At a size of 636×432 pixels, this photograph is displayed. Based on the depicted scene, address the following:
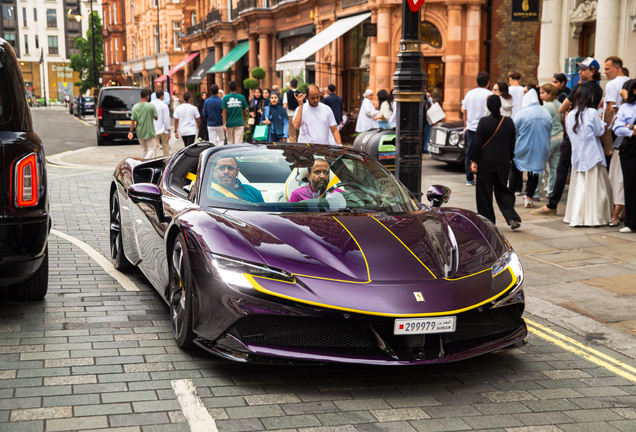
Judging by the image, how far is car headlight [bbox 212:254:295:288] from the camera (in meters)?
3.93

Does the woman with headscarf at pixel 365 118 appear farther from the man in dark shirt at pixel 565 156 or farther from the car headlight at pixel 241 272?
the car headlight at pixel 241 272

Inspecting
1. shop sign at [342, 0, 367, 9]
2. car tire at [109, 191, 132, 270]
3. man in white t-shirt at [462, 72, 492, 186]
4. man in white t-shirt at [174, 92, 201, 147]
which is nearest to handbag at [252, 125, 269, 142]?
man in white t-shirt at [174, 92, 201, 147]


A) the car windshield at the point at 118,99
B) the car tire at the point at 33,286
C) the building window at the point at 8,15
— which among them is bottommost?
the car tire at the point at 33,286

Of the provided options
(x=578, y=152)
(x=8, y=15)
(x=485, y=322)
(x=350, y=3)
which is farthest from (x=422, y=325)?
(x=8, y=15)

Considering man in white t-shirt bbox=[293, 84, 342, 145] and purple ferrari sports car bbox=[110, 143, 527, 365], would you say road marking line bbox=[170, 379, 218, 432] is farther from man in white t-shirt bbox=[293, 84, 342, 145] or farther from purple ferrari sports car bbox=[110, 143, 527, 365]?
man in white t-shirt bbox=[293, 84, 342, 145]

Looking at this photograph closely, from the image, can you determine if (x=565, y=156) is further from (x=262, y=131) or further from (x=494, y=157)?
(x=262, y=131)

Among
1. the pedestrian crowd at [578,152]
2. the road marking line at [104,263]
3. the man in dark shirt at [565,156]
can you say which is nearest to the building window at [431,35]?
the pedestrian crowd at [578,152]

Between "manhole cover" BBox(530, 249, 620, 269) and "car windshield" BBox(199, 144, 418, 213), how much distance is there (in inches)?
118

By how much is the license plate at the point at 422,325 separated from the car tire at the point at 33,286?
3123mm

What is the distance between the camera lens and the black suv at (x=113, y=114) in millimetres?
25625

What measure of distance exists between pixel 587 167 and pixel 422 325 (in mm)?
6599

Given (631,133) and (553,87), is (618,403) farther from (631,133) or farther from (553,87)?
(553,87)

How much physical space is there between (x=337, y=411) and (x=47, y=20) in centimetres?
14170

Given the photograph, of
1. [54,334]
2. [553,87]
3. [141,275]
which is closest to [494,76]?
[553,87]
